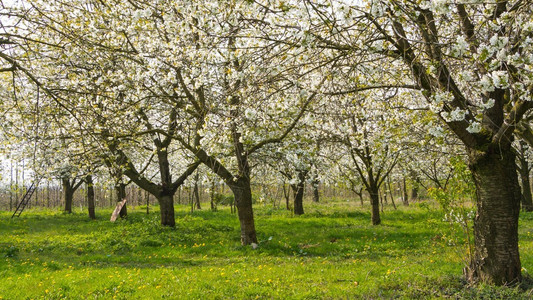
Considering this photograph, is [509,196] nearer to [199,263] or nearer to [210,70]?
[210,70]

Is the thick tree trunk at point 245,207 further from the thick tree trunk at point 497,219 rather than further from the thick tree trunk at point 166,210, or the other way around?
the thick tree trunk at point 497,219

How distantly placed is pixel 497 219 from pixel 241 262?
5908mm

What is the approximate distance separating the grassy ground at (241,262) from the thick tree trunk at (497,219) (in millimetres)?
319

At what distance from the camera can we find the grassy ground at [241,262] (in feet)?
21.1

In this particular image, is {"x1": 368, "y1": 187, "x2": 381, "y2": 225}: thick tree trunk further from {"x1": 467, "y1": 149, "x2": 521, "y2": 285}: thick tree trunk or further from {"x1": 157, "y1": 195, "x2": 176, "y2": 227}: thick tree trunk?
{"x1": 467, "y1": 149, "x2": 521, "y2": 285}: thick tree trunk

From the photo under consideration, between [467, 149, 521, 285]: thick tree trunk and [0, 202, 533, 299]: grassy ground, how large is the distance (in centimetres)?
32

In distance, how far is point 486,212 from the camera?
227 inches

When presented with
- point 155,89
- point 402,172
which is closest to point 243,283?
point 155,89

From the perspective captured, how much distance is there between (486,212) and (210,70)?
19.9ft

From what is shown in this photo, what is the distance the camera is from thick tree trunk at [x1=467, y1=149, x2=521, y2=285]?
5.63 metres

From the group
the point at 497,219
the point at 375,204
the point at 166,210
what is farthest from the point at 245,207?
the point at 497,219

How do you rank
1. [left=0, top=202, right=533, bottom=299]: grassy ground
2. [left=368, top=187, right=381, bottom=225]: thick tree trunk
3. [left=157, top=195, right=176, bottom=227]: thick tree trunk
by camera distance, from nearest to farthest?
[left=0, top=202, right=533, bottom=299]: grassy ground
[left=157, top=195, right=176, bottom=227]: thick tree trunk
[left=368, top=187, right=381, bottom=225]: thick tree trunk

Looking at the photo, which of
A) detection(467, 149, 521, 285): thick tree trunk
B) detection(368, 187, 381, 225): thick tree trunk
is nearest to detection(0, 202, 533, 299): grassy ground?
detection(467, 149, 521, 285): thick tree trunk

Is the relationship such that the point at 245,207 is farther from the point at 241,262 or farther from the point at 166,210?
the point at 166,210
